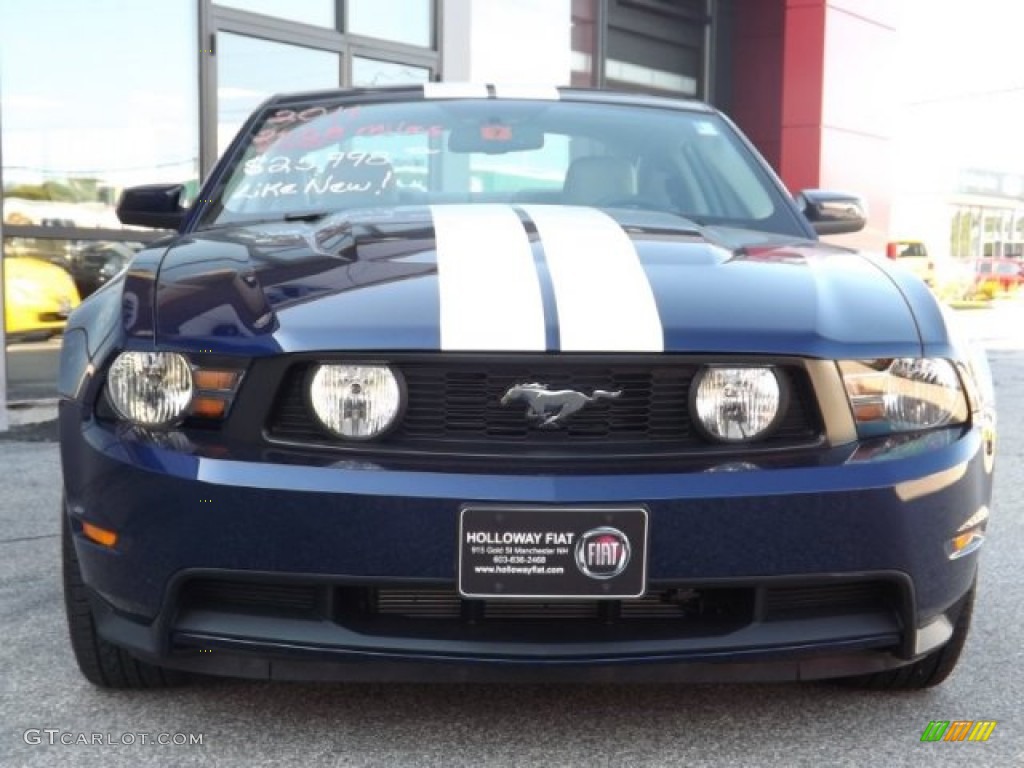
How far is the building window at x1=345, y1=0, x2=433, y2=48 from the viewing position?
8539mm

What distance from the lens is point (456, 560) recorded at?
1808mm

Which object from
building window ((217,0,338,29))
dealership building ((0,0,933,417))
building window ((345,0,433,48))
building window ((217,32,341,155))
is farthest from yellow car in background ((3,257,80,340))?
building window ((345,0,433,48))

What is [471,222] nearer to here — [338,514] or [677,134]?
[338,514]

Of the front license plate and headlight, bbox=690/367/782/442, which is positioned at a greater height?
headlight, bbox=690/367/782/442

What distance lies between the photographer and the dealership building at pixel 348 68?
6.51 meters

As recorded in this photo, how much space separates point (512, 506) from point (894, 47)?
13.7 meters

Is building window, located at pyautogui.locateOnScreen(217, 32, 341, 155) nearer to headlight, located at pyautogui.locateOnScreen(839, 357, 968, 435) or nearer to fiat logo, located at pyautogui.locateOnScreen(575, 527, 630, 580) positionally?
headlight, located at pyautogui.locateOnScreen(839, 357, 968, 435)

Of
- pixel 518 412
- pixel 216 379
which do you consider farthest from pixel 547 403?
pixel 216 379

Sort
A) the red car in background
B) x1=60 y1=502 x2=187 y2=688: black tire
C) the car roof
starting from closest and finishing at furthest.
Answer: x1=60 y1=502 x2=187 y2=688: black tire → the car roof → the red car in background

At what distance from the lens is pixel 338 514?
1800mm

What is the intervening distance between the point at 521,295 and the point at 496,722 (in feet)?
2.49

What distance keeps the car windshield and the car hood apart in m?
0.57

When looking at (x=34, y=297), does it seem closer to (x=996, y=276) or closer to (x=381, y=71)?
(x=381, y=71)

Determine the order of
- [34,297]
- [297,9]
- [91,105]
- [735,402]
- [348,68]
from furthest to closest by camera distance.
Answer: [348,68], [297,9], [91,105], [34,297], [735,402]
